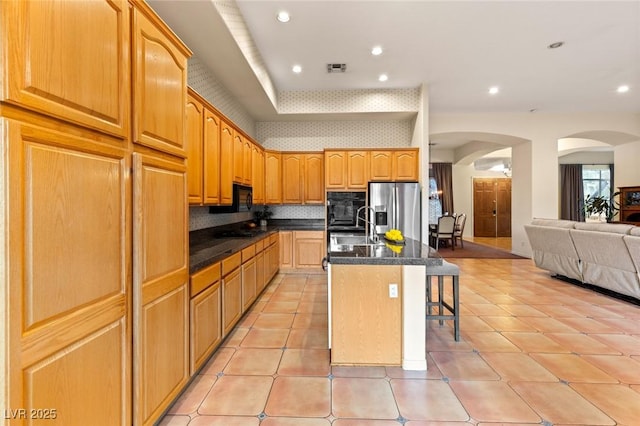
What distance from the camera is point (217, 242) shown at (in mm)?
3213

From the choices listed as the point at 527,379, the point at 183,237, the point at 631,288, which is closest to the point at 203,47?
the point at 183,237

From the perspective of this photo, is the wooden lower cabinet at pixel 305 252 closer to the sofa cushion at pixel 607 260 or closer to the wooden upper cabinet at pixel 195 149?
the wooden upper cabinet at pixel 195 149

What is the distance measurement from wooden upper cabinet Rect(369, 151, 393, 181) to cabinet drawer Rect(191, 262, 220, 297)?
3.52m

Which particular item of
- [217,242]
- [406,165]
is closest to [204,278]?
[217,242]

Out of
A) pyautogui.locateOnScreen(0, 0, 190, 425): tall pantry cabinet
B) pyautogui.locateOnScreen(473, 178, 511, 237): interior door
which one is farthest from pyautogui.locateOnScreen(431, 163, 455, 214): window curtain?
pyautogui.locateOnScreen(0, 0, 190, 425): tall pantry cabinet

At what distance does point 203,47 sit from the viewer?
3.10 metres

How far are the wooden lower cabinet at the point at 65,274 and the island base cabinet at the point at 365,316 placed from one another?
4.55 feet

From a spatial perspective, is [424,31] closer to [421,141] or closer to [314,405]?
[421,141]

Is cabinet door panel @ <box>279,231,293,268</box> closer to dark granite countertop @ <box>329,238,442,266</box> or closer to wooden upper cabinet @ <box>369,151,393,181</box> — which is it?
wooden upper cabinet @ <box>369,151,393,181</box>

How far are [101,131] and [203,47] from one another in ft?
7.72

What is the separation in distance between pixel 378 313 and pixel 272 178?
3.72 meters

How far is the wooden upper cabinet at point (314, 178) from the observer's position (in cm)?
558

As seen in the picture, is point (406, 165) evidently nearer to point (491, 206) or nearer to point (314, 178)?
point (314, 178)

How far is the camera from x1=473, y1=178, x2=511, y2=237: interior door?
11078 mm
